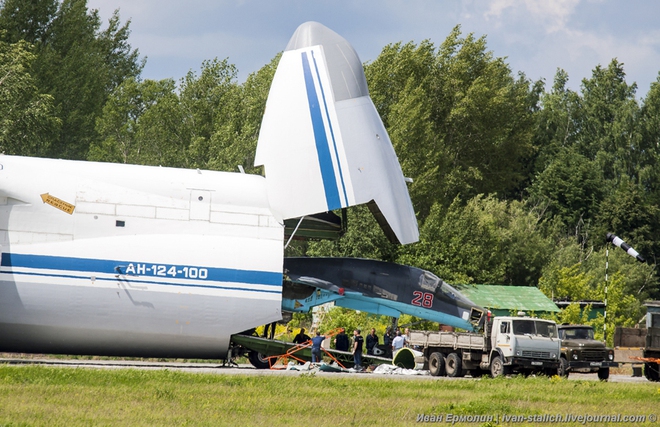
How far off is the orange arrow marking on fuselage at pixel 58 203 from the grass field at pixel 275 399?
4.25 metres

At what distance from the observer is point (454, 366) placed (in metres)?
24.4

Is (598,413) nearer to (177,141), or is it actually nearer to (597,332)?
(597,332)

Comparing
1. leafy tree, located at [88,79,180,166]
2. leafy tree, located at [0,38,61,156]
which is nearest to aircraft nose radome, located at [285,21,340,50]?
leafy tree, located at [0,38,61,156]

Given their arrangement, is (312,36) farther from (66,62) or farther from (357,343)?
(66,62)

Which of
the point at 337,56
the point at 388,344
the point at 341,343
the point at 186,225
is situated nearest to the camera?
the point at 186,225

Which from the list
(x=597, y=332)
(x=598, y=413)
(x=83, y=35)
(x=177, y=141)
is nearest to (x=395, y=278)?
(x=598, y=413)

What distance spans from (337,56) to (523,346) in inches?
385

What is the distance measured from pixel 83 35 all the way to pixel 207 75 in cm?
2110

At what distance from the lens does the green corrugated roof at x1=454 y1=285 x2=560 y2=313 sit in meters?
44.3

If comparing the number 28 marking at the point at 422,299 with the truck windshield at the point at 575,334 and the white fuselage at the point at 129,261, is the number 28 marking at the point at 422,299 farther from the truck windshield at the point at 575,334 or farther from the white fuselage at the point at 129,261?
the truck windshield at the point at 575,334

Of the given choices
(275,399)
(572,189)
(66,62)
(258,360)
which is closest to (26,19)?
(66,62)

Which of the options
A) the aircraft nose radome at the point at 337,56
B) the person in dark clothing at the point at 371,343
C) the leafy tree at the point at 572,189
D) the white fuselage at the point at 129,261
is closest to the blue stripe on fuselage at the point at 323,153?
the aircraft nose radome at the point at 337,56

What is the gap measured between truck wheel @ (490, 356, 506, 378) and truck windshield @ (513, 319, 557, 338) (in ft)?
3.07

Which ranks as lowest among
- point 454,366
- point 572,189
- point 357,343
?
point 454,366
